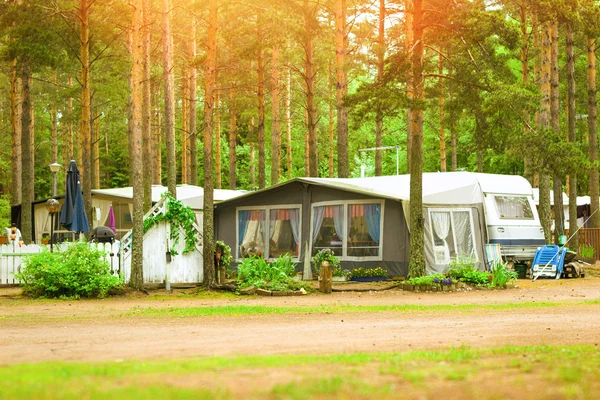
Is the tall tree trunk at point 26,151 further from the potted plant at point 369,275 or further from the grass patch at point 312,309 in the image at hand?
the grass patch at point 312,309

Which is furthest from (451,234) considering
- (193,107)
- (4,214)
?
(4,214)

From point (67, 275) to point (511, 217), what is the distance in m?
11.8

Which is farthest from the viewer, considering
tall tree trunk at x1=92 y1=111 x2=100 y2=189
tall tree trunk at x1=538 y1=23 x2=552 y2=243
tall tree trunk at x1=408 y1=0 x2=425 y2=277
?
tall tree trunk at x1=92 y1=111 x2=100 y2=189

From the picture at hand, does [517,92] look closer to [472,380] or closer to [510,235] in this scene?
[510,235]

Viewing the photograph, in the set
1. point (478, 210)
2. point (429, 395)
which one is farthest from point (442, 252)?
point (429, 395)

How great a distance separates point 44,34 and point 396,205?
9803mm

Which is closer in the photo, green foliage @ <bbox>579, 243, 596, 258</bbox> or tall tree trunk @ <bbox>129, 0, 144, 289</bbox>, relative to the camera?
tall tree trunk @ <bbox>129, 0, 144, 289</bbox>

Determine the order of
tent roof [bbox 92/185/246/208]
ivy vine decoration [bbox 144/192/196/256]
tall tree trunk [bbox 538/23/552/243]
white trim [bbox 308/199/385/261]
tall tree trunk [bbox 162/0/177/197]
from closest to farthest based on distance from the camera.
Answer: ivy vine decoration [bbox 144/192/196/256] < white trim [bbox 308/199/385/261] < tall tree trunk [bbox 162/0/177/197] < tall tree trunk [bbox 538/23/552/243] < tent roof [bbox 92/185/246/208]

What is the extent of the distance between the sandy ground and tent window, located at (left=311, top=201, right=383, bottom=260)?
5.07m

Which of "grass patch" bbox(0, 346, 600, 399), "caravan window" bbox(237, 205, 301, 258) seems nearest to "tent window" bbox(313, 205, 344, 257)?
"caravan window" bbox(237, 205, 301, 258)

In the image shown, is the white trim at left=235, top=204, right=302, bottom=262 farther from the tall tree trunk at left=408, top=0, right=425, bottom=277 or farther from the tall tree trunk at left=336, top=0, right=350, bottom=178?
the tall tree trunk at left=408, top=0, right=425, bottom=277

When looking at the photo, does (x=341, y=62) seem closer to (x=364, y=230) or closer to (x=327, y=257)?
(x=364, y=230)

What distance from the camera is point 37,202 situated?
3016 centimetres

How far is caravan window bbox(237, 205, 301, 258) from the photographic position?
2275 cm
